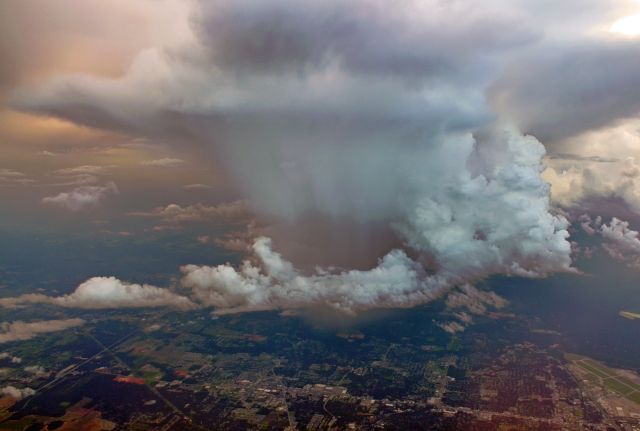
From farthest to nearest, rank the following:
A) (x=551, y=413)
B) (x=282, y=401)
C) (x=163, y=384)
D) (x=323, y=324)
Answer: (x=323, y=324) < (x=163, y=384) < (x=282, y=401) < (x=551, y=413)

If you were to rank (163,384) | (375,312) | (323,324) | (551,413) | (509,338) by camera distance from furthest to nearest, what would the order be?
(375,312), (323,324), (509,338), (163,384), (551,413)

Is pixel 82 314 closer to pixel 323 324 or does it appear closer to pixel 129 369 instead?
pixel 129 369

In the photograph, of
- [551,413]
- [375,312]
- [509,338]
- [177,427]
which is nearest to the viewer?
[177,427]

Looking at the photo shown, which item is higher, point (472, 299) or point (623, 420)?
point (472, 299)

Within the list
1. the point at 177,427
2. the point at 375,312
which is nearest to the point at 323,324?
the point at 375,312

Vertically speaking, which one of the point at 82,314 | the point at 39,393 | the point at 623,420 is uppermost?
the point at 82,314

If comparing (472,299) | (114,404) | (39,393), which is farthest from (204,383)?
(472,299)

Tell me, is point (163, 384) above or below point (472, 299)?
below

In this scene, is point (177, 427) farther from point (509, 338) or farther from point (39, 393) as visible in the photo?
point (509, 338)

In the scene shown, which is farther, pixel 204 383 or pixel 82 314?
pixel 82 314
